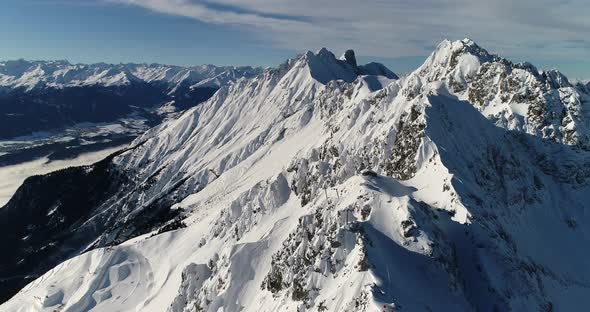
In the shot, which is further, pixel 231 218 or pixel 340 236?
pixel 231 218

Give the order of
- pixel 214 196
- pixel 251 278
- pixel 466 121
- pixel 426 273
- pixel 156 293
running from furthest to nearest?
1. pixel 214 196
2. pixel 156 293
3. pixel 466 121
4. pixel 251 278
5. pixel 426 273

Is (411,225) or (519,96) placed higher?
(519,96)

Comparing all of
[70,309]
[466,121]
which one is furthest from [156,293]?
[466,121]

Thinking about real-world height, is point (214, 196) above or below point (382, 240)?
below

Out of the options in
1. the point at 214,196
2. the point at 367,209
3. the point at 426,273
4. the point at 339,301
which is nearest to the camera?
the point at 339,301

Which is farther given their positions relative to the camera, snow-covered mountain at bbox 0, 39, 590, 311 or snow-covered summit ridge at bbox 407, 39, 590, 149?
snow-covered summit ridge at bbox 407, 39, 590, 149

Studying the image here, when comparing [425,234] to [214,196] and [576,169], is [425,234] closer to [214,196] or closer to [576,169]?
[576,169]

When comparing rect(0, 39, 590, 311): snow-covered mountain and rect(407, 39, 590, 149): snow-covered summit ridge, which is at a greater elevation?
rect(407, 39, 590, 149): snow-covered summit ridge

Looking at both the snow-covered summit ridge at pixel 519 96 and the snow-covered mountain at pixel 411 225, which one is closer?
the snow-covered mountain at pixel 411 225

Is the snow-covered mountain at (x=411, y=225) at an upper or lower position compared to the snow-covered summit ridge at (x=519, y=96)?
lower

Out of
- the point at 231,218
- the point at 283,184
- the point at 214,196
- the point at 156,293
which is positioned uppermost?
the point at 283,184

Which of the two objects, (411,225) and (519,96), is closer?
(411,225)
